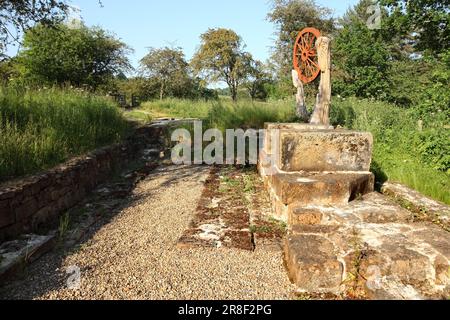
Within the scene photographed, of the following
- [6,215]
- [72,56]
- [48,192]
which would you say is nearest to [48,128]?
[48,192]

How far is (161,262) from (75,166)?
8.21 feet

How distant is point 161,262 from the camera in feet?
9.45

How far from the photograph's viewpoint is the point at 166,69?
23438 mm

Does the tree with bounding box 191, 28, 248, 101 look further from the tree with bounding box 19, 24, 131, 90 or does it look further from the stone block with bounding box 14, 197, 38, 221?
the stone block with bounding box 14, 197, 38, 221

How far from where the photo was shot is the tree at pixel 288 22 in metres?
21.4

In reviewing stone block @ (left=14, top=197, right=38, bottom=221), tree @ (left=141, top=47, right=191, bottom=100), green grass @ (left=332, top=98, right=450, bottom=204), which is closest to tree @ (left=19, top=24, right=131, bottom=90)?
tree @ (left=141, top=47, right=191, bottom=100)

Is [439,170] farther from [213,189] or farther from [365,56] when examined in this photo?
[365,56]

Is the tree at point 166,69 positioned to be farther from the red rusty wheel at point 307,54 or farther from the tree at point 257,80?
the red rusty wheel at point 307,54

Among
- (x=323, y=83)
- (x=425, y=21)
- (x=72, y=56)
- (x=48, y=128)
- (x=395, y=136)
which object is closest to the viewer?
(x=48, y=128)

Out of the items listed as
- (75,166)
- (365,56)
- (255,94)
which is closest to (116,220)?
(75,166)

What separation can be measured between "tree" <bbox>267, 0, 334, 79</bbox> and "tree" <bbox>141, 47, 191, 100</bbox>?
6.72 m

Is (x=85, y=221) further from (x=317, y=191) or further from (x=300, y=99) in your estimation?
(x=300, y=99)

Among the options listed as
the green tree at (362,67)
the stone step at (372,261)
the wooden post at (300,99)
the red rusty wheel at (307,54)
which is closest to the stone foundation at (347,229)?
the stone step at (372,261)

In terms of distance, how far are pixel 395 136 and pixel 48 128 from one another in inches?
272
